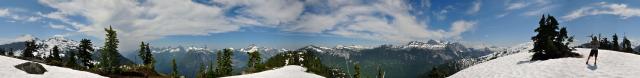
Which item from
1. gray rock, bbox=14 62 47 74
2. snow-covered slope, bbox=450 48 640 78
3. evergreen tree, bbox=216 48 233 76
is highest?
gray rock, bbox=14 62 47 74

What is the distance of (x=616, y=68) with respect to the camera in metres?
30.9

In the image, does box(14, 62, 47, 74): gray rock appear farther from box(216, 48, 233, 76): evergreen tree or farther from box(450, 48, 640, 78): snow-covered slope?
box(216, 48, 233, 76): evergreen tree

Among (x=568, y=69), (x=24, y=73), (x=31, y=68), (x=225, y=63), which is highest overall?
(x=31, y=68)

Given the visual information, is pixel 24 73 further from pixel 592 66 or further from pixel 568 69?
pixel 592 66

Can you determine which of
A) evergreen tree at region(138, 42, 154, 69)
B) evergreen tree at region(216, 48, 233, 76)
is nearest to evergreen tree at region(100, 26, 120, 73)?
evergreen tree at region(138, 42, 154, 69)

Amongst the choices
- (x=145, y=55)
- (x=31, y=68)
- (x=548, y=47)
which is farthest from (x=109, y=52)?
(x=548, y=47)

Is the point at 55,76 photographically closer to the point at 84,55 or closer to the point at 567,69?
the point at 567,69

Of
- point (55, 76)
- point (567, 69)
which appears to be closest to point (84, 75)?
point (55, 76)

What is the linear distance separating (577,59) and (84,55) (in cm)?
10629

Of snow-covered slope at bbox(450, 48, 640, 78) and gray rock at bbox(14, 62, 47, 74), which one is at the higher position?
gray rock at bbox(14, 62, 47, 74)

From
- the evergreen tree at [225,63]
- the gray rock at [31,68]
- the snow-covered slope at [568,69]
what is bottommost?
the evergreen tree at [225,63]

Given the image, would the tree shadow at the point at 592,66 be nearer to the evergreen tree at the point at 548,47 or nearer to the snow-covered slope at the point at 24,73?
the evergreen tree at the point at 548,47

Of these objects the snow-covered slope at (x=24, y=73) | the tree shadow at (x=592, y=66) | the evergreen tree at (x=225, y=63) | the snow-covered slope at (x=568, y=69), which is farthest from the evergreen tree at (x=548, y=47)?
the evergreen tree at (x=225, y=63)

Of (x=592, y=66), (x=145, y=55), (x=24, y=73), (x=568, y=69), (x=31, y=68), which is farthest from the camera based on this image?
(x=145, y=55)
